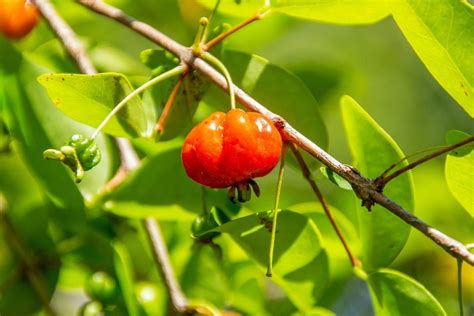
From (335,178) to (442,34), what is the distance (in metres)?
0.29

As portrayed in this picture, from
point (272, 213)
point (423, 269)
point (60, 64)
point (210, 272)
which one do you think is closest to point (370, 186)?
point (272, 213)

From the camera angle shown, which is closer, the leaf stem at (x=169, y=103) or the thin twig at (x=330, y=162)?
the thin twig at (x=330, y=162)

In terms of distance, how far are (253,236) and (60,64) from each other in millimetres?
761

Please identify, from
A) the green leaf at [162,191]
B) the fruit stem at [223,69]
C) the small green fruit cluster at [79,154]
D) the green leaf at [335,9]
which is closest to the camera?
the small green fruit cluster at [79,154]

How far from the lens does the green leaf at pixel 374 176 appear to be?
1.61m

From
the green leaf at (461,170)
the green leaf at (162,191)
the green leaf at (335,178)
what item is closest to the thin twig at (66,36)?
the green leaf at (162,191)

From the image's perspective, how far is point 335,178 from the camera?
56.4 inches

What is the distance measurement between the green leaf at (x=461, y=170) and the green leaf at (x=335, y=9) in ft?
1.13

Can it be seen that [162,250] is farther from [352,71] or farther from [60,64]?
[352,71]

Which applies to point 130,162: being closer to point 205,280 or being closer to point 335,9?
point 205,280

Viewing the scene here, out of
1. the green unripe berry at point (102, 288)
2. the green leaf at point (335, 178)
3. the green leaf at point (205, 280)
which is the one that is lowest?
the green leaf at point (205, 280)

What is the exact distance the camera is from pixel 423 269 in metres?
2.87

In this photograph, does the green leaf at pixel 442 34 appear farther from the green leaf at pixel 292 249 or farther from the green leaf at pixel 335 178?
the green leaf at pixel 292 249

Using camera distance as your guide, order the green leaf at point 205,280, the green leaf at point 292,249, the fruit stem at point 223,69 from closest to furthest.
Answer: the fruit stem at point 223,69
the green leaf at point 292,249
the green leaf at point 205,280
